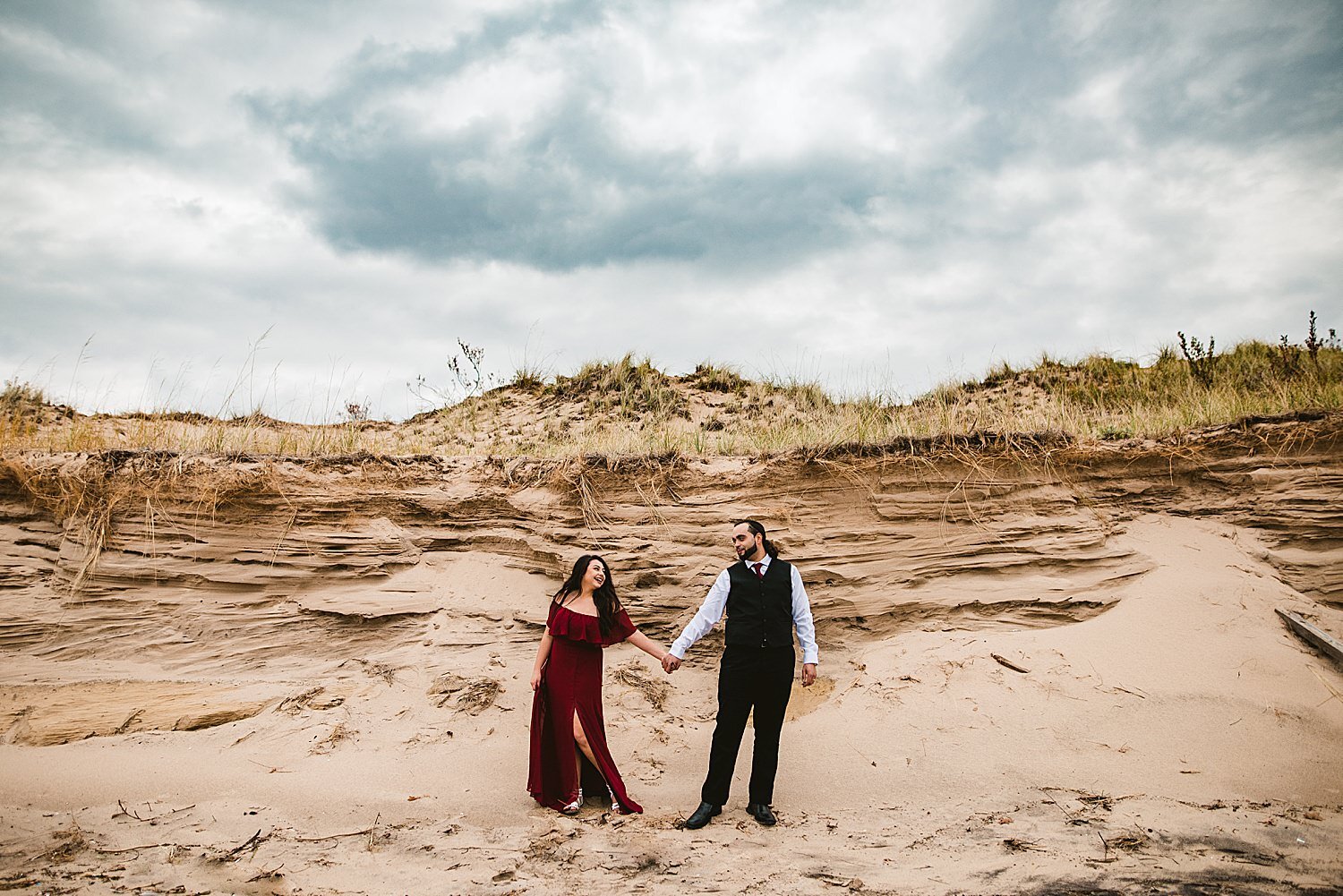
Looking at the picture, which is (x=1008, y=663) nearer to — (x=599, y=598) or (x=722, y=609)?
(x=722, y=609)

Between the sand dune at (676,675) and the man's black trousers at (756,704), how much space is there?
408 mm

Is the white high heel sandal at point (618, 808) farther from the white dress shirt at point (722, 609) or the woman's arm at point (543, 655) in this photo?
the white dress shirt at point (722, 609)

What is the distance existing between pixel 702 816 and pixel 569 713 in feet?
3.67

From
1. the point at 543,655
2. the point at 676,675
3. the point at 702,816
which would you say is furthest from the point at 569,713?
the point at 676,675

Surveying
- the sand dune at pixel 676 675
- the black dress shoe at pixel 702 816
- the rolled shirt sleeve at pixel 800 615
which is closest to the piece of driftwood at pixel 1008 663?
the sand dune at pixel 676 675

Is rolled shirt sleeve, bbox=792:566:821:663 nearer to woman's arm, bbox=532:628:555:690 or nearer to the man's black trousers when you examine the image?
the man's black trousers

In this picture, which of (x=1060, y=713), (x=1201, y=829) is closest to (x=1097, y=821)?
(x=1201, y=829)

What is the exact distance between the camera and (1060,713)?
18.3 feet

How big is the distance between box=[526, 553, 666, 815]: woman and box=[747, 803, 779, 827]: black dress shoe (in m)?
0.75

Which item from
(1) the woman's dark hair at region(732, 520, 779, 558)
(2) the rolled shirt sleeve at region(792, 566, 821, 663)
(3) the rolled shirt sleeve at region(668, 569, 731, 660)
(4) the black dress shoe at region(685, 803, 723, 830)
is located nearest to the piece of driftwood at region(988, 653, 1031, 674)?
(2) the rolled shirt sleeve at region(792, 566, 821, 663)

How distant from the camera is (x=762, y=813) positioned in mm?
4895

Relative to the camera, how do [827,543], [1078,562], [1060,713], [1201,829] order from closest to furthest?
[1201,829] < [1060,713] < [1078,562] < [827,543]

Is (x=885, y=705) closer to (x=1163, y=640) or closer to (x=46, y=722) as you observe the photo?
(x=1163, y=640)

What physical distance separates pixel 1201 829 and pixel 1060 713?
1451 millimetres
